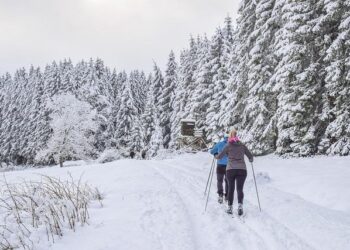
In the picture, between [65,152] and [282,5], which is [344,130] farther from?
[65,152]

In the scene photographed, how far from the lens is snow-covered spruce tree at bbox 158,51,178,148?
55.2 m

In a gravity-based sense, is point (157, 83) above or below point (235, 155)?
above

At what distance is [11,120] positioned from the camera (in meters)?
73.1

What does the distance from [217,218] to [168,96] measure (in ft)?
156

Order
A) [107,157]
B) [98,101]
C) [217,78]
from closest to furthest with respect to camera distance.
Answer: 1. [217,78]
2. [107,157]
3. [98,101]

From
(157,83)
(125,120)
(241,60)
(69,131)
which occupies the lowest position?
(69,131)

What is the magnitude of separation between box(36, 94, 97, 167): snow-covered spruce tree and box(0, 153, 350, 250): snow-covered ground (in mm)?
37415

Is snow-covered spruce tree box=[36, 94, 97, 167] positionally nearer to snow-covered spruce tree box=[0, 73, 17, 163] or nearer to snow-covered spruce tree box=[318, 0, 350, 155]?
snow-covered spruce tree box=[0, 73, 17, 163]

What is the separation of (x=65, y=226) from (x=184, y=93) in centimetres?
4101

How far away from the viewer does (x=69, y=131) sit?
1984 inches

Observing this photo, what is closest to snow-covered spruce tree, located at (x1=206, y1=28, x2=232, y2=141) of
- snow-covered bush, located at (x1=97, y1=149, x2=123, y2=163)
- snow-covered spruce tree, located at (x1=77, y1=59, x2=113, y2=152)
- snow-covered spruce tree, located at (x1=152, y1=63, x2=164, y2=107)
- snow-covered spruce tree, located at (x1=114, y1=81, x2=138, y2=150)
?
snow-covered bush, located at (x1=97, y1=149, x2=123, y2=163)

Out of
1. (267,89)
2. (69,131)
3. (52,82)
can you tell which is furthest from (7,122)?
(267,89)

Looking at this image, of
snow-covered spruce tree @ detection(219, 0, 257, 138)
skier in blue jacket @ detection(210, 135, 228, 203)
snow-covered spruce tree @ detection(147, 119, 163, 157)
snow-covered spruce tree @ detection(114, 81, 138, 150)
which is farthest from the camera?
snow-covered spruce tree @ detection(114, 81, 138, 150)

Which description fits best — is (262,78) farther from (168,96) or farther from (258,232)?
(168,96)
